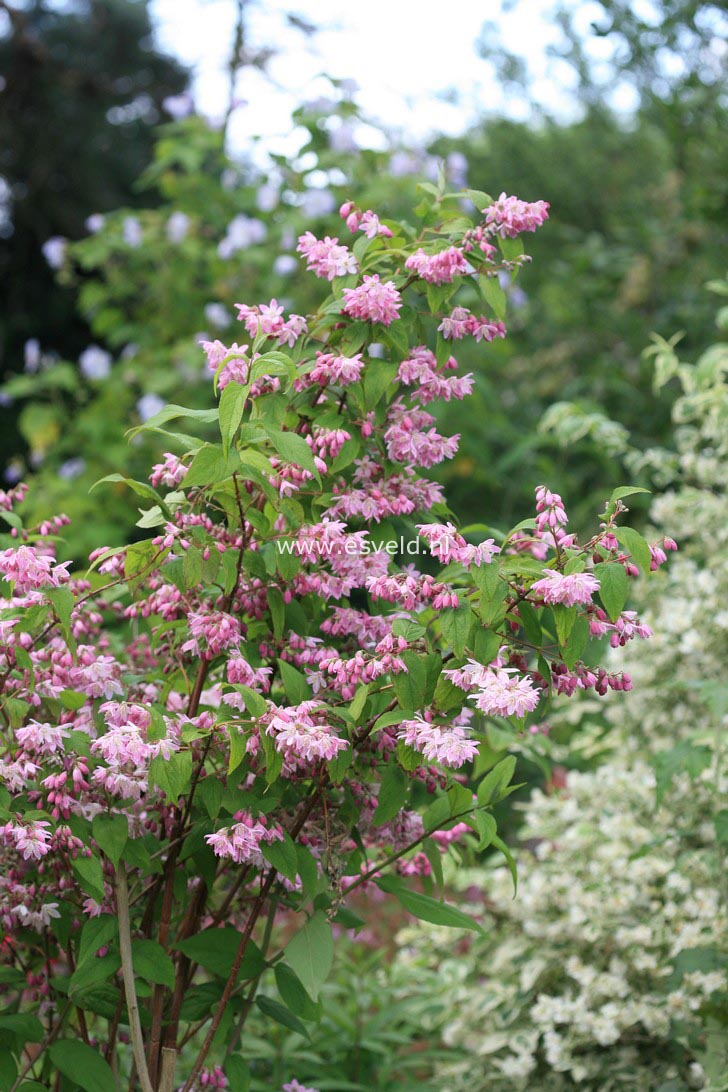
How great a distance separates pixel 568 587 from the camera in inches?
61.7

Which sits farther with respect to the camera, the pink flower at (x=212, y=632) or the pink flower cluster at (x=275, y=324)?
the pink flower cluster at (x=275, y=324)

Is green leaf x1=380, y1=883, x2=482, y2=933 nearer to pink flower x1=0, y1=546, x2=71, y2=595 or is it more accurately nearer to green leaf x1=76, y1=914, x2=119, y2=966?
green leaf x1=76, y1=914, x2=119, y2=966

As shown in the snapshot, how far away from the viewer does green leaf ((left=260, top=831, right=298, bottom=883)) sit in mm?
1721

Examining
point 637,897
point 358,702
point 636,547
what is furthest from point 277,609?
point 637,897

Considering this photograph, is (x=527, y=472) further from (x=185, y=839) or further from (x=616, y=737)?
(x=185, y=839)

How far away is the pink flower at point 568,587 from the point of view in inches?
61.6

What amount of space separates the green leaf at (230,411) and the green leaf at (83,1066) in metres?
1.02

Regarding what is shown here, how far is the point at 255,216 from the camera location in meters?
6.10

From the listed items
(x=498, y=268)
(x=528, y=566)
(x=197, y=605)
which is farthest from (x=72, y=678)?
(x=498, y=268)

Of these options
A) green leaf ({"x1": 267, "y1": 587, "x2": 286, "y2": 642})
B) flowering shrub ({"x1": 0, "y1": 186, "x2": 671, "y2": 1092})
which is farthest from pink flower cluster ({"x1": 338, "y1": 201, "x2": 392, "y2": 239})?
green leaf ({"x1": 267, "y1": 587, "x2": 286, "y2": 642})

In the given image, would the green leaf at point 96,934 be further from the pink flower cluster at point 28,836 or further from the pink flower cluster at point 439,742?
the pink flower cluster at point 439,742

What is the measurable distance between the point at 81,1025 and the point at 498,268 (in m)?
1.46

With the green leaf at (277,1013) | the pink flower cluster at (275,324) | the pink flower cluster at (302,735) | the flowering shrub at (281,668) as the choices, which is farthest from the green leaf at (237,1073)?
the pink flower cluster at (275,324)

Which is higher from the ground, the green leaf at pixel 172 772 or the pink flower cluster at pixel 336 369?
the pink flower cluster at pixel 336 369
